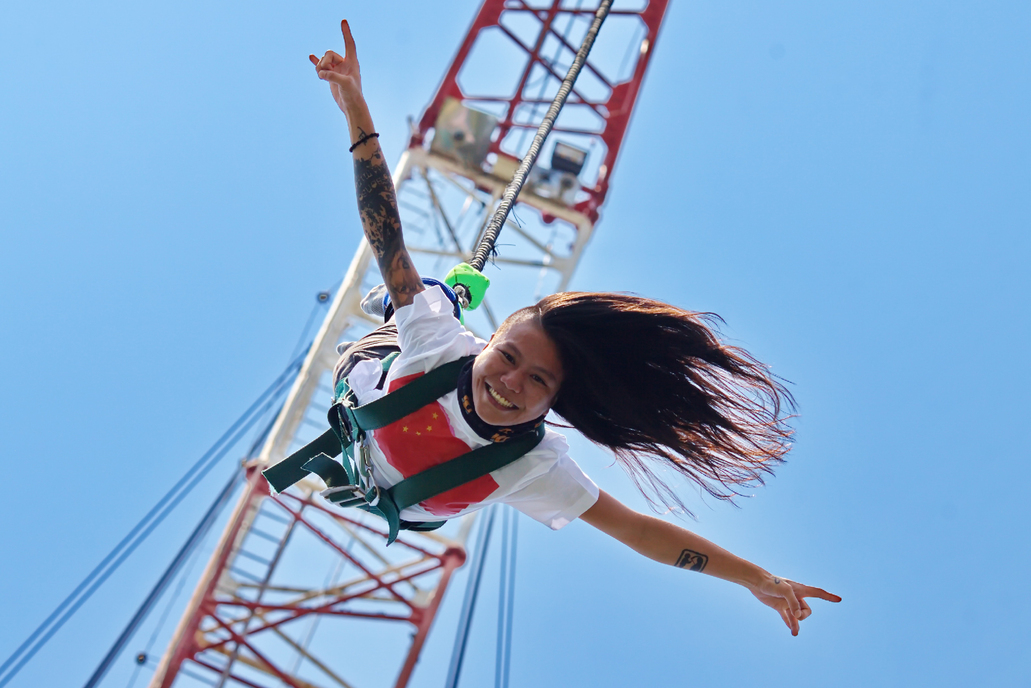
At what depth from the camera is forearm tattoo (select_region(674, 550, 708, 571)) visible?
279 centimetres

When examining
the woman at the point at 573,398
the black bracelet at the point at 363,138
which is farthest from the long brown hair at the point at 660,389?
the black bracelet at the point at 363,138

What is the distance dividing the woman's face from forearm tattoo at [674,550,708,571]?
2.19 feet

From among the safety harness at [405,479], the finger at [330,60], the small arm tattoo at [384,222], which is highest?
the finger at [330,60]

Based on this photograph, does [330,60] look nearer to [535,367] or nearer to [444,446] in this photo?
[535,367]

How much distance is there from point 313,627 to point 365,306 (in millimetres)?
6684

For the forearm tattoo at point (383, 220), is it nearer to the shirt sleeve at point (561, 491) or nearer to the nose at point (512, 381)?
the nose at point (512, 381)

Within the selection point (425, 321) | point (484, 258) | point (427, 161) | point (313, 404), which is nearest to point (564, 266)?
point (427, 161)

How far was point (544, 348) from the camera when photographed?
8.49ft

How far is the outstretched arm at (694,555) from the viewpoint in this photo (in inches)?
106

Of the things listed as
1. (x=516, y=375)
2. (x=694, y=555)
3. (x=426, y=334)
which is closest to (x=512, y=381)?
(x=516, y=375)

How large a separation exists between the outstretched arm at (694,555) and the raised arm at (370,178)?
3.18 ft

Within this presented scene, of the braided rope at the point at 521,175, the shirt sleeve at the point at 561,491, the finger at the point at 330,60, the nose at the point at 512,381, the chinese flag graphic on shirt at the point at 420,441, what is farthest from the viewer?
the braided rope at the point at 521,175

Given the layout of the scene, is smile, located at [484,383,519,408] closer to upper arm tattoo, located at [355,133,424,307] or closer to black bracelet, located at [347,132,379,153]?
upper arm tattoo, located at [355,133,424,307]

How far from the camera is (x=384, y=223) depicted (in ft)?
8.04
